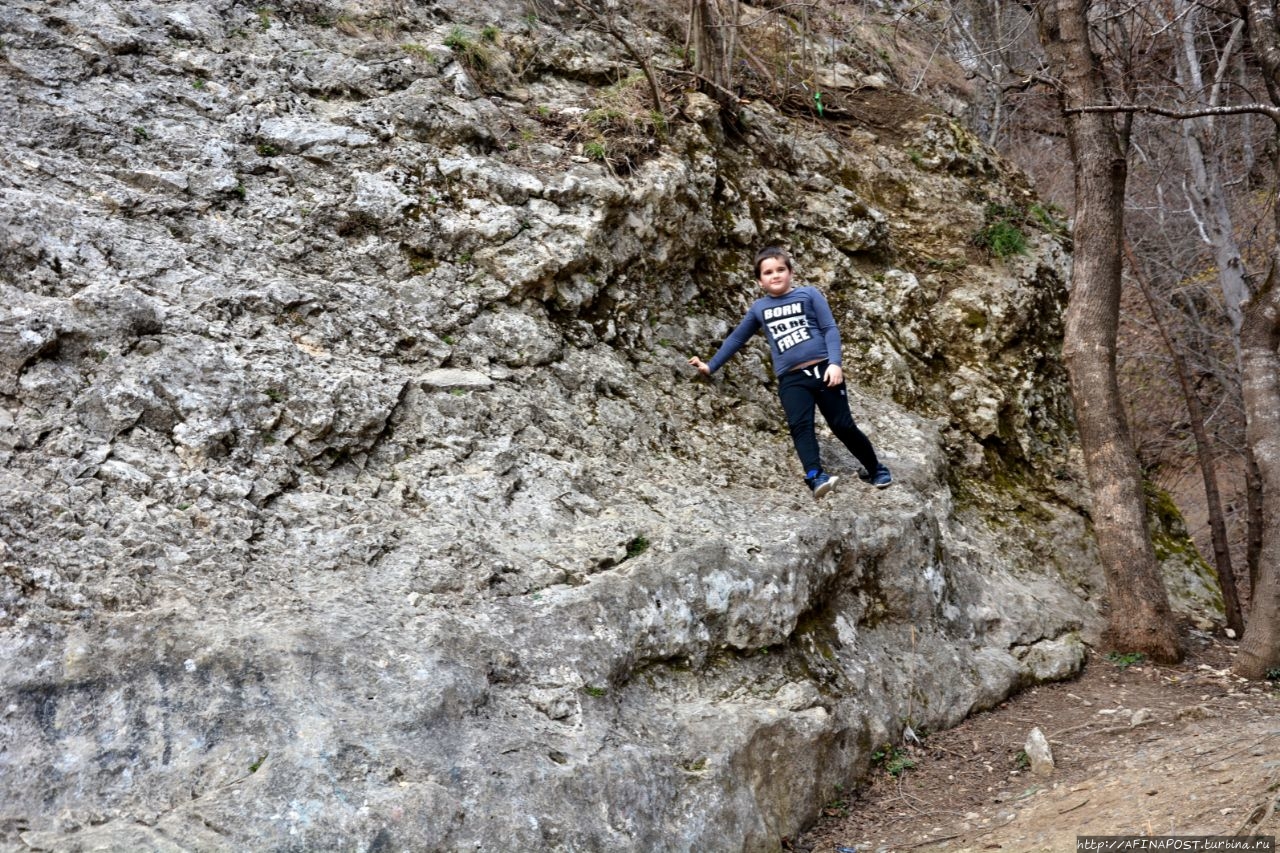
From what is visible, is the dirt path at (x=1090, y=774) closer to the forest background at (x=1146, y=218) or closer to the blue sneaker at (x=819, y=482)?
the forest background at (x=1146, y=218)

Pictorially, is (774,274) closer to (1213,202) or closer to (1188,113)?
(1188,113)

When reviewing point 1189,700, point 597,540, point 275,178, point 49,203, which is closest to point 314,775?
point 597,540

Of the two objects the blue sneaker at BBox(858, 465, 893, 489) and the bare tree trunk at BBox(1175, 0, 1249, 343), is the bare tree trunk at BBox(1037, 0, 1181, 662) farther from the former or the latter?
the bare tree trunk at BBox(1175, 0, 1249, 343)

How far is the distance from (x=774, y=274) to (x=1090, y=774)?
320 cm

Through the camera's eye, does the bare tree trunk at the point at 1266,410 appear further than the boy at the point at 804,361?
Yes

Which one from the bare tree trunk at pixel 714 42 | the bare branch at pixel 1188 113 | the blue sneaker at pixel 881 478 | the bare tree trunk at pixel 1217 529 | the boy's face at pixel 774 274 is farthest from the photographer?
the bare tree trunk at pixel 714 42

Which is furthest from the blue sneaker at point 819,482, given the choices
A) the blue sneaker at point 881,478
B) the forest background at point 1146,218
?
the forest background at point 1146,218

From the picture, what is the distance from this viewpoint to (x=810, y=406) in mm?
5211

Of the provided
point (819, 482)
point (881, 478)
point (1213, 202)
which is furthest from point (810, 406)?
point (1213, 202)

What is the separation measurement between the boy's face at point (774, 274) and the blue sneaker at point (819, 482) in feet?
3.79

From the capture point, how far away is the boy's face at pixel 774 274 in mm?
5395

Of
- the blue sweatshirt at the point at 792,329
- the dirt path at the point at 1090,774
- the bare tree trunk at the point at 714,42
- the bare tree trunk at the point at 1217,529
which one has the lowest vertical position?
the dirt path at the point at 1090,774

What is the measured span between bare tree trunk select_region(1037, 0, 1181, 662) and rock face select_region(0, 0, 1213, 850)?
444 mm

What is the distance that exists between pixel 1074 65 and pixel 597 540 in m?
4.73
